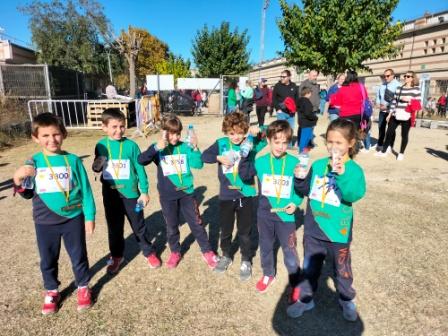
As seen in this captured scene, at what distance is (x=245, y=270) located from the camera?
3.29 m

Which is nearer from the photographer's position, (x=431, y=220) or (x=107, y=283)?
(x=107, y=283)

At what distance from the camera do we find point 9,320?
268 centimetres

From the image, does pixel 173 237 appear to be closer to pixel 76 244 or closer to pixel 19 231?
pixel 76 244

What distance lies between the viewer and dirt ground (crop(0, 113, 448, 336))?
8.55ft

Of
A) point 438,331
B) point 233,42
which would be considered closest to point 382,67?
point 233,42

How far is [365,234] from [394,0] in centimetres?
1717

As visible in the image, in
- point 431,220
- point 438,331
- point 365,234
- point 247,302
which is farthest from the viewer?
point 431,220

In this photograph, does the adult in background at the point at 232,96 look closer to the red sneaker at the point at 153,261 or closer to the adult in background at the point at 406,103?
the adult in background at the point at 406,103

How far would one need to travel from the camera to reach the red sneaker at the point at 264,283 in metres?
3.04

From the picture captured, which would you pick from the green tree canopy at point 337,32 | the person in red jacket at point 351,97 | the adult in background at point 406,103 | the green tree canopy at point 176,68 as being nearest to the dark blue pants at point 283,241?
the person in red jacket at point 351,97

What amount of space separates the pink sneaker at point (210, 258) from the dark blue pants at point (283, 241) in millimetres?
651

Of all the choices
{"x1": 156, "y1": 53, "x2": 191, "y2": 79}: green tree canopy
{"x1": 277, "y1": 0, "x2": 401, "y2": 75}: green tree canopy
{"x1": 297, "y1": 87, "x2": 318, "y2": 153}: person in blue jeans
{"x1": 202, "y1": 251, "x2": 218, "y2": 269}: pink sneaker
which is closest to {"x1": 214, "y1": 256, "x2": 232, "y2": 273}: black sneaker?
{"x1": 202, "y1": 251, "x2": 218, "y2": 269}: pink sneaker

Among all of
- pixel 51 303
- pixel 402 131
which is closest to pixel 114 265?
pixel 51 303

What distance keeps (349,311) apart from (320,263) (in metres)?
0.47
